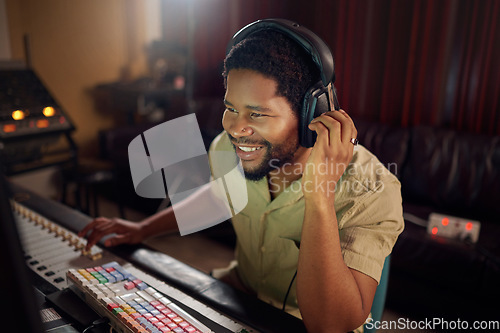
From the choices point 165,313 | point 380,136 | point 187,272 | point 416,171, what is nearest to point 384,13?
point 380,136

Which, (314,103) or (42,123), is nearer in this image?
(314,103)

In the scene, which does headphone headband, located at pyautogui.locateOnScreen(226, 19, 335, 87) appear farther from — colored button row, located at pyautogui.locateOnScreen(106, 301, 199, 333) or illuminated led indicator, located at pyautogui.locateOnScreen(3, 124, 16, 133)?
illuminated led indicator, located at pyautogui.locateOnScreen(3, 124, 16, 133)

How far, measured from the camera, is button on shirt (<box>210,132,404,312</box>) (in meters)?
0.86

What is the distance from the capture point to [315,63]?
862mm

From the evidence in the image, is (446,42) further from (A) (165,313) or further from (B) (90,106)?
(B) (90,106)

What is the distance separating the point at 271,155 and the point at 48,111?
7.12ft

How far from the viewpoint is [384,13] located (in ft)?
8.93

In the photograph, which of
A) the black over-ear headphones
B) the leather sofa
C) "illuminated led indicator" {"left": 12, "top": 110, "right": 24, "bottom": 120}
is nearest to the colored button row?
the black over-ear headphones

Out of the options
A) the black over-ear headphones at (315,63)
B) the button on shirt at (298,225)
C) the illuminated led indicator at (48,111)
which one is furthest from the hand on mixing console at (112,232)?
the illuminated led indicator at (48,111)

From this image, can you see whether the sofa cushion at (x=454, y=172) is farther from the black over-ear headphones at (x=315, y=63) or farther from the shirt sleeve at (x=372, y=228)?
the black over-ear headphones at (x=315, y=63)

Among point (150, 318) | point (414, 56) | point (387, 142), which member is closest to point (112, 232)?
point (150, 318)

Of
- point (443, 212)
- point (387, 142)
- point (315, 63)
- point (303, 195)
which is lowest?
point (443, 212)

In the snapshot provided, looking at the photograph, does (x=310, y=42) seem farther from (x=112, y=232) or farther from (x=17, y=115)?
(x=17, y=115)

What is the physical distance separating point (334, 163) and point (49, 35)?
3.47 metres
